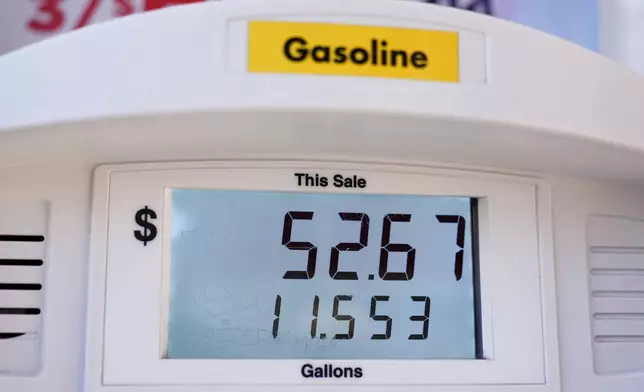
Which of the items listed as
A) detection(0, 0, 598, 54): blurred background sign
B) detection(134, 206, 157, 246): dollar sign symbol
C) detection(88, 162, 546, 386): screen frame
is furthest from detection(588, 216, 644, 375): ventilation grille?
detection(134, 206, 157, 246): dollar sign symbol

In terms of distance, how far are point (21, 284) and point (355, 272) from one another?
27 cm

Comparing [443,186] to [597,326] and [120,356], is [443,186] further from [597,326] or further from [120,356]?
[120,356]

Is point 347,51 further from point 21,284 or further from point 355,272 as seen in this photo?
point 21,284

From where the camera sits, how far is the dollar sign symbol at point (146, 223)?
55cm

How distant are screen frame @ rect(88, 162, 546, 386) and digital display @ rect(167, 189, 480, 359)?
0.04 ft

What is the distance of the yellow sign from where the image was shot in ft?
1.51

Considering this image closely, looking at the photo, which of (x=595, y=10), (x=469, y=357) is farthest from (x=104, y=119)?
(x=595, y=10)

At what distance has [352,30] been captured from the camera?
18.4 inches

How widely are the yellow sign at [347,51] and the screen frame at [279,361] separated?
126 mm

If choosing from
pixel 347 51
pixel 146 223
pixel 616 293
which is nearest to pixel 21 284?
pixel 146 223

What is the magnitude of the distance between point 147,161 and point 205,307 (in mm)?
126

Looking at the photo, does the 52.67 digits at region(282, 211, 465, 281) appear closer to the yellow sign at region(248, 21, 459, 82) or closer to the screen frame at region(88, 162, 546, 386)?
the screen frame at region(88, 162, 546, 386)

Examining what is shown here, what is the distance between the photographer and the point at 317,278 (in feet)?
1.86

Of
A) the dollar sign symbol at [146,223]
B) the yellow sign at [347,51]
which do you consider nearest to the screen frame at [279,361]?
the dollar sign symbol at [146,223]
